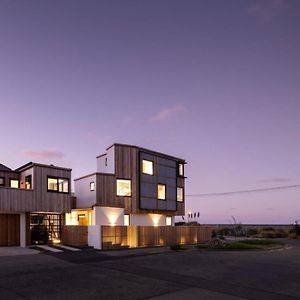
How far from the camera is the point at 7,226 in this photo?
29.5 m

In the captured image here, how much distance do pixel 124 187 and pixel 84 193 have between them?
3770 millimetres

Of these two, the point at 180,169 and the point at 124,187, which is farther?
the point at 180,169

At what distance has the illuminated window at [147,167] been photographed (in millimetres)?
38406

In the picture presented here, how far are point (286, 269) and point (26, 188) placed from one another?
20010 mm

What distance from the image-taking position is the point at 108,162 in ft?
122

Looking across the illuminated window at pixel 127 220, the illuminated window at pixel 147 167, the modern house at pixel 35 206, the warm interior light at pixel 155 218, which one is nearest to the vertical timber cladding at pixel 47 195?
the modern house at pixel 35 206

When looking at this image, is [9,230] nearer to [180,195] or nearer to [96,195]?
[96,195]

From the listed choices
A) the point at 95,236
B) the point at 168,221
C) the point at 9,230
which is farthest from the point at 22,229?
the point at 168,221

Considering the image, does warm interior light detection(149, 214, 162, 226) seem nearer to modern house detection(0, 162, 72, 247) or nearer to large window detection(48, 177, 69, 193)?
modern house detection(0, 162, 72, 247)

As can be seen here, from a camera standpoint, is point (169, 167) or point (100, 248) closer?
point (100, 248)

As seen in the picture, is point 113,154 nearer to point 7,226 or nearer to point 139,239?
point 139,239

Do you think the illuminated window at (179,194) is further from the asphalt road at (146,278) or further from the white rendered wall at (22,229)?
the asphalt road at (146,278)

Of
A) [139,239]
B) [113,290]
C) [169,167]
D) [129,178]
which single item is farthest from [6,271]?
[169,167]

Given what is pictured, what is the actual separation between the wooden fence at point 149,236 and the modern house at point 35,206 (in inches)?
186
